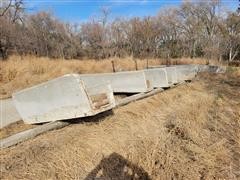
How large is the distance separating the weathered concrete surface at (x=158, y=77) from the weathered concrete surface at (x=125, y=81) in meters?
0.46

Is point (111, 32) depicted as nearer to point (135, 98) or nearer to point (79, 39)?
point (79, 39)

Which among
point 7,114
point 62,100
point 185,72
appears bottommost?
point 185,72

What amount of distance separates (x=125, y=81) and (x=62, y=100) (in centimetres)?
321

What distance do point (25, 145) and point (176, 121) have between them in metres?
2.60

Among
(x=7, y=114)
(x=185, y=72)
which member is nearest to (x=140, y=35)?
(x=185, y=72)

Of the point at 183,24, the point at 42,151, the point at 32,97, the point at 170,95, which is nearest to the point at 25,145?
the point at 42,151

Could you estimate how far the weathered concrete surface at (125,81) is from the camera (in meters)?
6.88

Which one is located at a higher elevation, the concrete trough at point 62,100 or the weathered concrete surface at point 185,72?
the concrete trough at point 62,100

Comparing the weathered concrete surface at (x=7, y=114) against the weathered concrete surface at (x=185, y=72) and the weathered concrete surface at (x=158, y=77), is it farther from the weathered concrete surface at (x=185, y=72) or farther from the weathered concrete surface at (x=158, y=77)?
→ the weathered concrete surface at (x=185, y=72)

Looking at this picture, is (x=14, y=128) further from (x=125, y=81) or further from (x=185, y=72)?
(x=185, y=72)

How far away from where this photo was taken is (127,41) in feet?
102

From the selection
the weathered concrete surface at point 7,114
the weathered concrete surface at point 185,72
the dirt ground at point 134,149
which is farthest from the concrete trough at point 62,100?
the weathered concrete surface at point 185,72

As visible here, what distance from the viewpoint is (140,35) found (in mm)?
31156

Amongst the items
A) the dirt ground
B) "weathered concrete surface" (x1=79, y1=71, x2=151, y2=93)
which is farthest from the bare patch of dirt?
"weathered concrete surface" (x1=79, y1=71, x2=151, y2=93)
